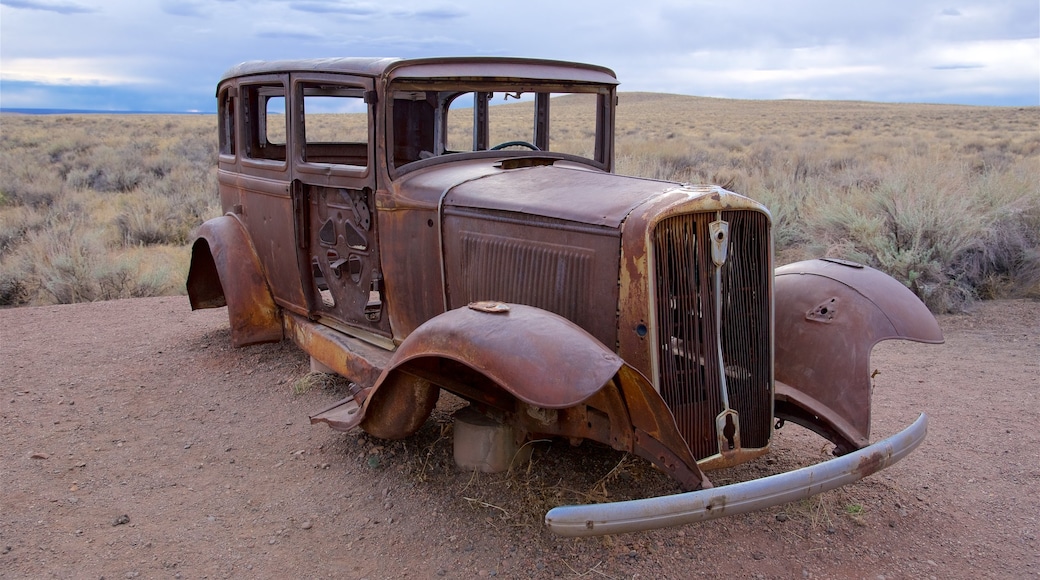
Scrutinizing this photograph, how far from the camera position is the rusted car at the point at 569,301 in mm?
2898

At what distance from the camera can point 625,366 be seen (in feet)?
9.25

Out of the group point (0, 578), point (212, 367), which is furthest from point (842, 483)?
point (212, 367)

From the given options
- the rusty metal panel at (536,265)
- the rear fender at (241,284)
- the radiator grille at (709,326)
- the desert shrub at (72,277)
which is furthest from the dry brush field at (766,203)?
the rear fender at (241,284)

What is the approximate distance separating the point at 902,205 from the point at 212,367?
22.8 ft

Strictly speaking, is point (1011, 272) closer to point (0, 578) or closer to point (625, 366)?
point (625, 366)

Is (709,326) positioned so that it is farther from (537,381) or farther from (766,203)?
(766,203)

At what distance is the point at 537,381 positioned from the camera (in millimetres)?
2699

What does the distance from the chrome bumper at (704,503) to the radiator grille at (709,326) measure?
0.54 m

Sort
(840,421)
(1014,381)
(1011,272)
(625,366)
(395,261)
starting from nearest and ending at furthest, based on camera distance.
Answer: (625,366) → (840,421) → (395,261) → (1014,381) → (1011,272)

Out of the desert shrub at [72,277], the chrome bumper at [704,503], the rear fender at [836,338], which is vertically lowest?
the desert shrub at [72,277]

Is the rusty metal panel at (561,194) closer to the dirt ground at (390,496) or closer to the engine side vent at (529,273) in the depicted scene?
the engine side vent at (529,273)

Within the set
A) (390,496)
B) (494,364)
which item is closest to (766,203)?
(390,496)

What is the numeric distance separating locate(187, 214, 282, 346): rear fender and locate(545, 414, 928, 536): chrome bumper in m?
3.36

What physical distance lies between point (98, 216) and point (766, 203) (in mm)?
9924
